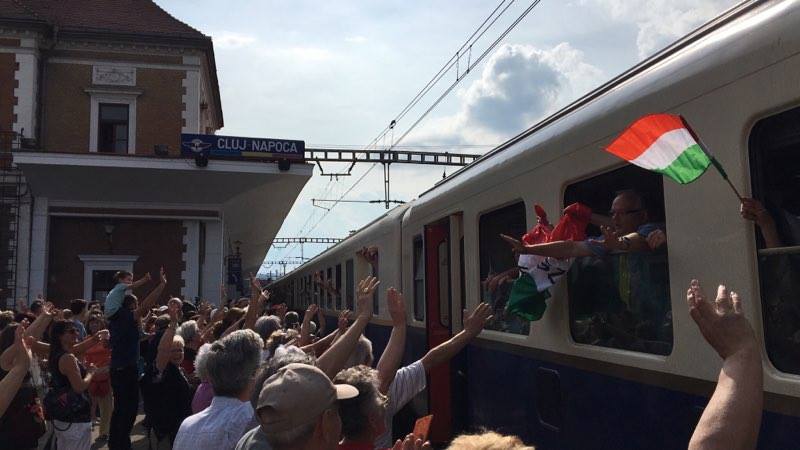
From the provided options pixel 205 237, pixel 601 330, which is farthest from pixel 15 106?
pixel 601 330

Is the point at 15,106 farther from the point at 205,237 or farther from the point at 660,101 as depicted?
the point at 660,101

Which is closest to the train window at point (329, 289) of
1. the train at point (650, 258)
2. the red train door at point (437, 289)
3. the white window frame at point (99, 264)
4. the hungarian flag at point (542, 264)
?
the red train door at point (437, 289)

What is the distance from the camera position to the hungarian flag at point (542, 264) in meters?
3.74

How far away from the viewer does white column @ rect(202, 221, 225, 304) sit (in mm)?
22156

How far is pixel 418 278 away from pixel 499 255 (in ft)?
8.22

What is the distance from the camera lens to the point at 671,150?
2547 mm

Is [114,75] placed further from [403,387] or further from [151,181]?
[403,387]

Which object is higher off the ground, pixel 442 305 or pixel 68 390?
pixel 442 305

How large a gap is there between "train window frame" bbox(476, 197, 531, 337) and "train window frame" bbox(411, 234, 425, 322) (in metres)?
1.80

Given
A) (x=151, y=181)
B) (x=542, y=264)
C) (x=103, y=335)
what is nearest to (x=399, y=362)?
(x=542, y=264)

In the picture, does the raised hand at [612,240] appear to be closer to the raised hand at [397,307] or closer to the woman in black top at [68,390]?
the raised hand at [397,307]

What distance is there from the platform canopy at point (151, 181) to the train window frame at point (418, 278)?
13355 millimetres

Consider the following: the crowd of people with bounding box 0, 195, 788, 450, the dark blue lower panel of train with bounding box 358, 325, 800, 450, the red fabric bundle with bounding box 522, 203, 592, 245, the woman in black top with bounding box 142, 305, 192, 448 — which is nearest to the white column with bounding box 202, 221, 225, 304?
the crowd of people with bounding box 0, 195, 788, 450

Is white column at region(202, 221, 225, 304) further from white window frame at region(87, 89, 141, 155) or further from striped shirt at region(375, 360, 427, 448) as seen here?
striped shirt at region(375, 360, 427, 448)
